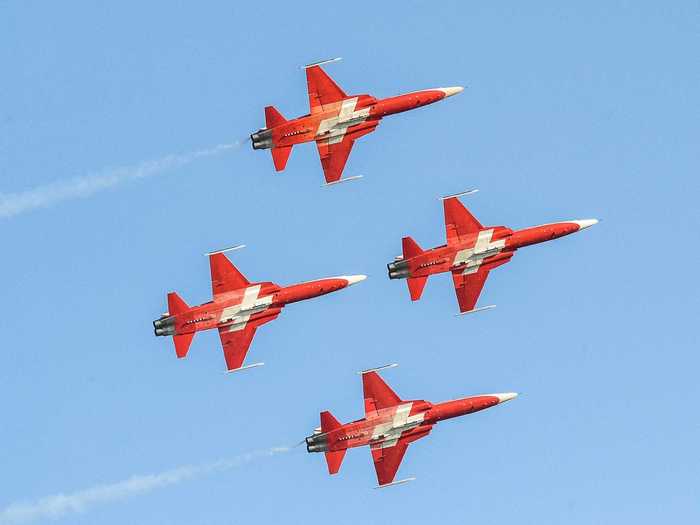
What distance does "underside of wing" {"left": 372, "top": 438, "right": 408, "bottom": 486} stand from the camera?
17762cm

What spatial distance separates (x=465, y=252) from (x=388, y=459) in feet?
48.4

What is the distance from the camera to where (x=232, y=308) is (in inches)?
6978

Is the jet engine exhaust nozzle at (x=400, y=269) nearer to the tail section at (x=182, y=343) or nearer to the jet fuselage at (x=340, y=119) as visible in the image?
the jet fuselage at (x=340, y=119)

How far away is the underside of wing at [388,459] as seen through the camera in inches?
6993

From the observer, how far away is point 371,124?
180m

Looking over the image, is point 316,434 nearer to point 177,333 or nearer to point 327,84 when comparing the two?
point 177,333

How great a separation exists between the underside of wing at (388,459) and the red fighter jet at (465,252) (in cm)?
998

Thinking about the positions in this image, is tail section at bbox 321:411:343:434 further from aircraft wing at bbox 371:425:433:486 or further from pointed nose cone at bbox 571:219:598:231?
pointed nose cone at bbox 571:219:598:231

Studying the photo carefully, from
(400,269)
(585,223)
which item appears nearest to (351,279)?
(400,269)

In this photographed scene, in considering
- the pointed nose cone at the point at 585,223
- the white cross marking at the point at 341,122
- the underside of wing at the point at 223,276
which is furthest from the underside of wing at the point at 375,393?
the pointed nose cone at the point at 585,223

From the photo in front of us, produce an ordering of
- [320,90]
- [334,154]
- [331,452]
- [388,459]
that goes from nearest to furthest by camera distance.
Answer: [331,452] < [388,459] < [320,90] < [334,154]

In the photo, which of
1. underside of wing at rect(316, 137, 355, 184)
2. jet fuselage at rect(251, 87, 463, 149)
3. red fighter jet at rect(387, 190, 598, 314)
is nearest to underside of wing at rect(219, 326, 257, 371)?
red fighter jet at rect(387, 190, 598, 314)

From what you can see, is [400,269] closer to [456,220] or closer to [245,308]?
[456,220]

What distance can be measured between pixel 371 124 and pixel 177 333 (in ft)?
63.7
